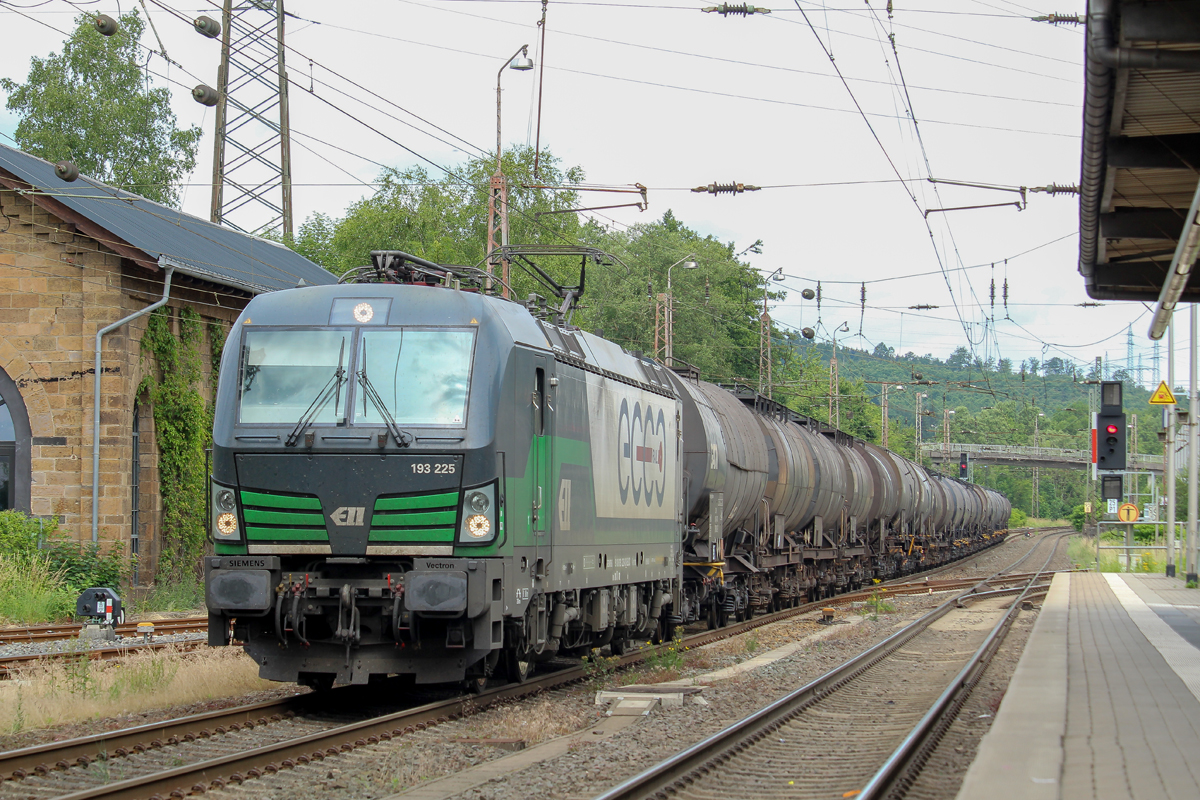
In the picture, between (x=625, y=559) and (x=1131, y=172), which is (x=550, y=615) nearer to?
(x=625, y=559)

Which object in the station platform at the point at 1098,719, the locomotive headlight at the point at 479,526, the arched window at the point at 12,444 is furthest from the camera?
the arched window at the point at 12,444

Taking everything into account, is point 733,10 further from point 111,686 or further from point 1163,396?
point 1163,396

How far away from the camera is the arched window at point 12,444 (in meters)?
20.5

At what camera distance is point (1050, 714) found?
9.36 metres

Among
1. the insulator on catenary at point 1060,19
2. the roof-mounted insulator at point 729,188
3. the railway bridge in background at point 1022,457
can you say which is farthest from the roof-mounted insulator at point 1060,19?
the railway bridge in background at point 1022,457

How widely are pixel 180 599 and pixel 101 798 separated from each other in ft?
49.9

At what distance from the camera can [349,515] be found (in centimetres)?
969

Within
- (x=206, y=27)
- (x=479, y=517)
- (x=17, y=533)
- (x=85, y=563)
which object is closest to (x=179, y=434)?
(x=85, y=563)

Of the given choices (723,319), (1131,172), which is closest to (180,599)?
(1131,172)

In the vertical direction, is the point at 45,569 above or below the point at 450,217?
below

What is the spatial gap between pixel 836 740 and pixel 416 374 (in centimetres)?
464

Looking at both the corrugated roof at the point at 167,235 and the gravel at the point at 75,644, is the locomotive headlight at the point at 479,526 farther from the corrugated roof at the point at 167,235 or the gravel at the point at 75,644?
the corrugated roof at the point at 167,235

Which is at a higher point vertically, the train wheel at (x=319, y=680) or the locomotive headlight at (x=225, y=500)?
the locomotive headlight at (x=225, y=500)

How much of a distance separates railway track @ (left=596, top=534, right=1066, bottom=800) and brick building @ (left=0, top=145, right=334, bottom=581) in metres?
13.0
